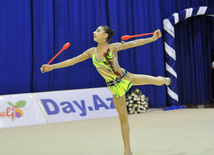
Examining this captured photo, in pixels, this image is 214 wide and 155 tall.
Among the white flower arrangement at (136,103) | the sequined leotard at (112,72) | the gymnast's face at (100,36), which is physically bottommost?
the white flower arrangement at (136,103)

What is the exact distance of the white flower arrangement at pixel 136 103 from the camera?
6.07 metres

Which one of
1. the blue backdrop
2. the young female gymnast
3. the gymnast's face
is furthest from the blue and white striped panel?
the gymnast's face

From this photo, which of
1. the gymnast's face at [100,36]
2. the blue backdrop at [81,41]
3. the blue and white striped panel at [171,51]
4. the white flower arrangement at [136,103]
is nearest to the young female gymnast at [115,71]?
the gymnast's face at [100,36]

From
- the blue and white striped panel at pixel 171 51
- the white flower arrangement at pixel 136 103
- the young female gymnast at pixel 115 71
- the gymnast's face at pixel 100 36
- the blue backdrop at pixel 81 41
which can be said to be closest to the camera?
the young female gymnast at pixel 115 71

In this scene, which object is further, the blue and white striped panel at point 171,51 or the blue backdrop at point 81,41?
the blue and white striped panel at point 171,51

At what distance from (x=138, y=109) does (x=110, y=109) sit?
0.88 meters

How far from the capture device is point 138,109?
6.09m

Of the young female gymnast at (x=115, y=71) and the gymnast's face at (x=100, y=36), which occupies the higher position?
the gymnast's face at (x=100, y=36)

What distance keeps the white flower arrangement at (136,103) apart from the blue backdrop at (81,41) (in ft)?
1.49

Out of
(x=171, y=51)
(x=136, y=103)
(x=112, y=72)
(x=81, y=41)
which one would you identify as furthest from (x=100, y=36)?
(x=171, y=51)

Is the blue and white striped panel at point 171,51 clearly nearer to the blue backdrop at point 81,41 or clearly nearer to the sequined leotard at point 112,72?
the blue backdrop at point 81,41

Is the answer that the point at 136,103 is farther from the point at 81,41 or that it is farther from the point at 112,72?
the point at 112,72

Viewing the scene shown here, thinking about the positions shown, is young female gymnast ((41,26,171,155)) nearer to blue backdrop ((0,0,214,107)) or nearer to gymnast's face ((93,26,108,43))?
gymnast's face ((93,26,108,43))

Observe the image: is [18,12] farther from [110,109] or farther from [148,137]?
[148,137]
